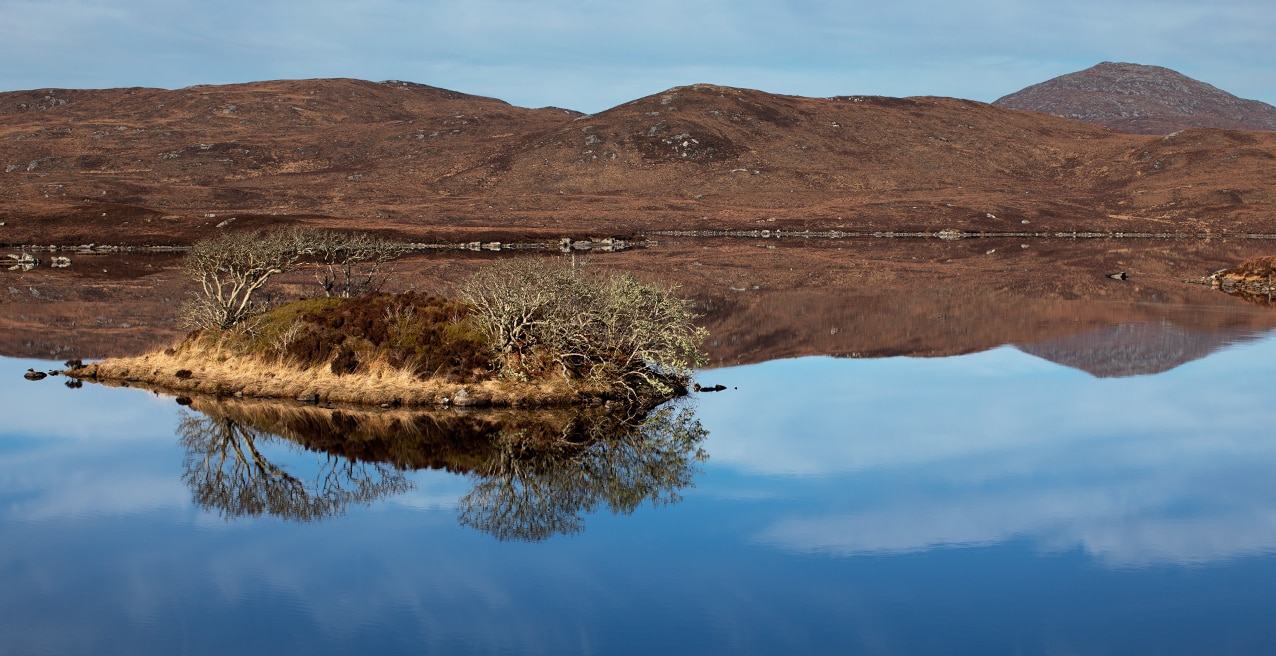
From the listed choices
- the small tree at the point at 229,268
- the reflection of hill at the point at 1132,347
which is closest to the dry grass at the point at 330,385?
the small tree at the point at 229,268

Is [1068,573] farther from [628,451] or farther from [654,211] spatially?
[654,211]

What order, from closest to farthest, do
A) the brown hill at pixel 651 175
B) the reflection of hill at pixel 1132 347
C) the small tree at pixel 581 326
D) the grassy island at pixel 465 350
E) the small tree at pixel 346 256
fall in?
the grassy island at pixel 465 350
the small tree at pixel 581 326
the reflection of hill at pixel 1132 347
the small tree at pixel 346 256
the brown hill at pixel 651 175

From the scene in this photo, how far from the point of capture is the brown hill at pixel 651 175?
127125 mm

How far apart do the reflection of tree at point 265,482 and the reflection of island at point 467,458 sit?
2 cm

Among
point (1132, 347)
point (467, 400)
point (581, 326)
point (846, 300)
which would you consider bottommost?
point (1132, 347)

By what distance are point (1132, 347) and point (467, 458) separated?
97.1 ft

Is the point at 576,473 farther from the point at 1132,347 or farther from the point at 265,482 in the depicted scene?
the point at 1132,347

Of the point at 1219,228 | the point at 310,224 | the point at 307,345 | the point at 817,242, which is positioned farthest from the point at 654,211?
the point at 307,345

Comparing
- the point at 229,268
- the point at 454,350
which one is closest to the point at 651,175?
the point at 229,268

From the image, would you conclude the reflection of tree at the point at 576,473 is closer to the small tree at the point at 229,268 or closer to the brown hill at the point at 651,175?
the small tree at the point at 229,268

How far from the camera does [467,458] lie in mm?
24156

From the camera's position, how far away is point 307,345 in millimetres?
30844

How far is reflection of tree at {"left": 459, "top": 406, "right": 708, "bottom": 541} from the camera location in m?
20.4

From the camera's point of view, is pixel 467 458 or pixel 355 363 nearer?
pixel 467 458
